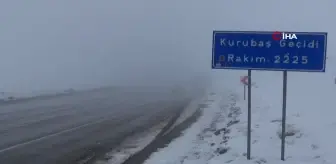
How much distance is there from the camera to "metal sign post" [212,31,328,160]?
866 centimetres

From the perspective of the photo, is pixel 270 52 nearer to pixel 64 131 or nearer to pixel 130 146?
pixel 130 146

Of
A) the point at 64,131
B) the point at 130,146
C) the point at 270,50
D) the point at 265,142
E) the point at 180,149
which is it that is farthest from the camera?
the point at 64,131

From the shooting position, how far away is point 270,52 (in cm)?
894

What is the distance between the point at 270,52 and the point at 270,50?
1.6 inches

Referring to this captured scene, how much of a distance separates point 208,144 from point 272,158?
12.1 ft

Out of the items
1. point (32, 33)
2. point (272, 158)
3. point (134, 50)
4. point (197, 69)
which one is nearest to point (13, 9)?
point (32, 33)

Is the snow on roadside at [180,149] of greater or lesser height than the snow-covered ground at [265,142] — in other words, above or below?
below

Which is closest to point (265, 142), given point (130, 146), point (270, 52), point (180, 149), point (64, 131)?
point (180, 149)

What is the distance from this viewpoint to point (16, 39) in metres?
116

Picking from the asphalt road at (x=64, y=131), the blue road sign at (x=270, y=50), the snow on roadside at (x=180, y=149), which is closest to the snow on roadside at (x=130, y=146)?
the asphalt road at (x=64, y=131)

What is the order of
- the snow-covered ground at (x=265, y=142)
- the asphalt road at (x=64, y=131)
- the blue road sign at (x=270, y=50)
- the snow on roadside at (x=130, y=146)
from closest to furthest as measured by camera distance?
the blue road sign at (x=270, y=50)
the snow-covered ground at (x=265, y=142)
the snow on roadside at (x=130, y=146)
the asphalt road at (x=64, y=131)

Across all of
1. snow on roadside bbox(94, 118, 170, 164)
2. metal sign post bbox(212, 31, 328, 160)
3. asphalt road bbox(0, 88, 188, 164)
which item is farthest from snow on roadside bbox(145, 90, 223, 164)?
metal sign post bbox(212, 31, 328, 160)

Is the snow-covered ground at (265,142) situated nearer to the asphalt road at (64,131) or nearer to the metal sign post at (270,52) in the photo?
the metal sign post at (270,52)

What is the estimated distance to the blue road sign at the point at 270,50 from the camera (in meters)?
8.66
